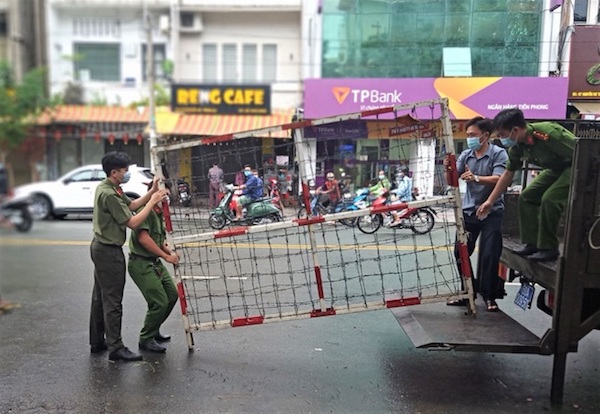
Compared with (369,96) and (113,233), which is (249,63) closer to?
(369,96)

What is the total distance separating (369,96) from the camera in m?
7.42

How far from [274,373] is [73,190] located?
1.97m

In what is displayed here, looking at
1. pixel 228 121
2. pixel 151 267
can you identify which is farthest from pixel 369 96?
pixel 228 121

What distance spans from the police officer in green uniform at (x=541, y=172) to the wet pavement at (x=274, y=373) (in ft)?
3.35

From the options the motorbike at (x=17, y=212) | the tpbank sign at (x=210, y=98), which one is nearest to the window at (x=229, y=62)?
the tpbank sign at (x=210, y=98)

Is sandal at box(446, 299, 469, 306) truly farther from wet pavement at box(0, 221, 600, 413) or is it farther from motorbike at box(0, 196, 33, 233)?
motorbike at box(0, 196, 33, 233)

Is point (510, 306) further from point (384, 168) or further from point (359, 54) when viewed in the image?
point (359, 54)

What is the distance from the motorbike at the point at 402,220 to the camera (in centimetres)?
411

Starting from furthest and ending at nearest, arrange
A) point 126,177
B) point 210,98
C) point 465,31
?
point 210,98 → point 465,31 → point 126,177

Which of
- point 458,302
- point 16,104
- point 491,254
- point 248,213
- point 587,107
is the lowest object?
point 458,302

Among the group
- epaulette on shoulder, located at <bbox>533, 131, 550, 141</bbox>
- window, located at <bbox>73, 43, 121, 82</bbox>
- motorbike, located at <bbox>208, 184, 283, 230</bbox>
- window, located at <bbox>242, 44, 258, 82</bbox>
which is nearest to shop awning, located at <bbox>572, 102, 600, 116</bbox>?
epaulette on shoulder, located at <bbox>533, 131, 550, 141</bbox>

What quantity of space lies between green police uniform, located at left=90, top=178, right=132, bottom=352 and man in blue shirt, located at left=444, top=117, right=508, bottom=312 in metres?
2.69

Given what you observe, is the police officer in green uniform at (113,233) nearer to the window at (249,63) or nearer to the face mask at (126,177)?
the face mask at (126,177)

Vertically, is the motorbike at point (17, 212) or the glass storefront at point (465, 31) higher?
the glass storefront at point (465, 31)
